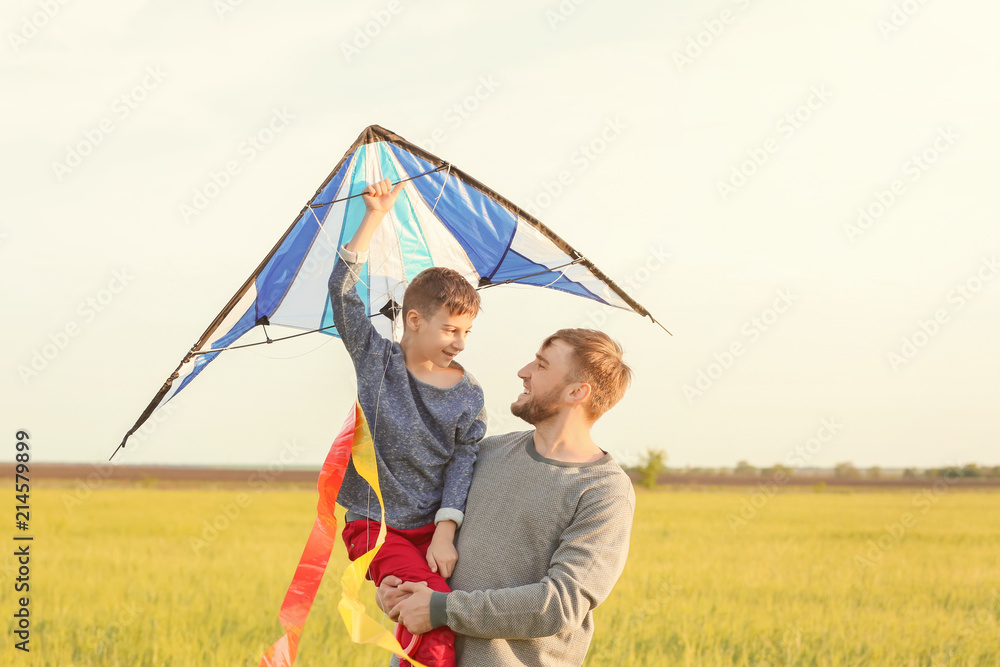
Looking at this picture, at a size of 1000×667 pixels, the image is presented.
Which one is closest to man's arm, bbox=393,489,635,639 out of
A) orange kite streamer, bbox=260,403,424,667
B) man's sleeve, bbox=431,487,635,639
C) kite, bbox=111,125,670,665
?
man's sleeve, bbox=431,487,635,639

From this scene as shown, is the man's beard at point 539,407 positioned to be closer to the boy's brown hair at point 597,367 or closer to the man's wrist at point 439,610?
the boy's brown hair at point 597,367

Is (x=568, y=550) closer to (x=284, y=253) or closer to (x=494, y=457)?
(x=494, y=457)

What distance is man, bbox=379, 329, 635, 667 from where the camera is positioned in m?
3.03

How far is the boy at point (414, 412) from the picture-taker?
3.22 m

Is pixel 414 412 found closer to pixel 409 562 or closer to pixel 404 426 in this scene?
pixel 404 426

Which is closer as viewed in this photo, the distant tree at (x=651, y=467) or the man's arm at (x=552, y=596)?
the man's arm at (x=552, y=596)

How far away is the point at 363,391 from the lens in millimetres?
3283

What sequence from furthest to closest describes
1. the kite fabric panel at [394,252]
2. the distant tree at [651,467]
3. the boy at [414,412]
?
1. the distant tree at [651,467]
2. the kite fabric panel at [394,252]
3. the boy at [414,412]

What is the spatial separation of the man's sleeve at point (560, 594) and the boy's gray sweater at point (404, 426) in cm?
37

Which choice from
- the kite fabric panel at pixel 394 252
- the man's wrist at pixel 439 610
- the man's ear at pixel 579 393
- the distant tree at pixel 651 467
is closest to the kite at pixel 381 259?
the kite fabric panel at pixel 394 252

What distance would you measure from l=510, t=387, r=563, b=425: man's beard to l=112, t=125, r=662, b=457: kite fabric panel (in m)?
1.06

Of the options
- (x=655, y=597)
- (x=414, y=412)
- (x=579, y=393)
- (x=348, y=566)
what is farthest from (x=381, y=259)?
(x=655, y=597)

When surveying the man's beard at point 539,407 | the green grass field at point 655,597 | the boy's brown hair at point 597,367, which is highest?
the boy's brown hair at point 597,367

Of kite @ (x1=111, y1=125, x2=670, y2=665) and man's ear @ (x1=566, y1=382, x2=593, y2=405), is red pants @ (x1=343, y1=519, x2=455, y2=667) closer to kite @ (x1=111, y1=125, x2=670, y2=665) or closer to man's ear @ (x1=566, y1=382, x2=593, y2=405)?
kite @ (x1=111, y1=125, x2=670, y2=665)
